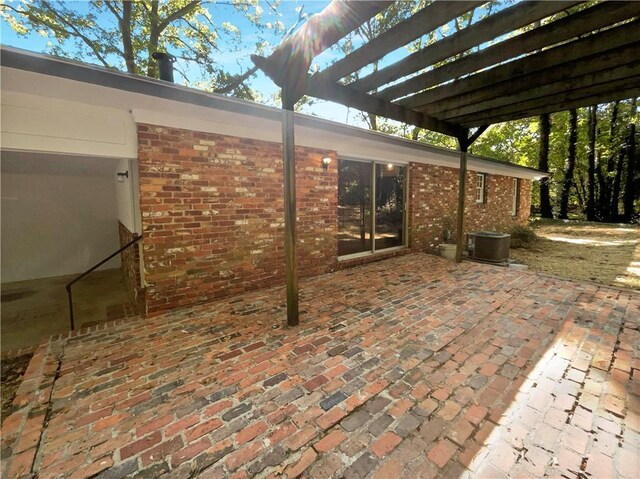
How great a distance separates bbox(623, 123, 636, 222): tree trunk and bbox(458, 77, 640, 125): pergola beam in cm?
1810

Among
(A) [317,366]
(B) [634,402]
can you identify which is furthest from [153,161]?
(B) [634,402]

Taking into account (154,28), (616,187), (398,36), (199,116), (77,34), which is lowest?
(199,116)

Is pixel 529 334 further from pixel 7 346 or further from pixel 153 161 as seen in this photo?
pixel 7 346

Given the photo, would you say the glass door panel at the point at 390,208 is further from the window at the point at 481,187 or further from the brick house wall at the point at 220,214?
the window at the point at 481,187

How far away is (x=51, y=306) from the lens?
4.95 metres

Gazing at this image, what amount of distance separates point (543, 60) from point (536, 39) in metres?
0.59

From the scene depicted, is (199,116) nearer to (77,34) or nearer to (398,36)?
(398,36)

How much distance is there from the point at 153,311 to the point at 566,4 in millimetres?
5112

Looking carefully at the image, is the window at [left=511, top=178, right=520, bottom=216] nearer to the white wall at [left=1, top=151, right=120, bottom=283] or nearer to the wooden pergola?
the wooden pergola

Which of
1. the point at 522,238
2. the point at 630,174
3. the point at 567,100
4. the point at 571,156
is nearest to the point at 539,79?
the point at 567,100

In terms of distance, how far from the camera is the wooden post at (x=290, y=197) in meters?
2.93

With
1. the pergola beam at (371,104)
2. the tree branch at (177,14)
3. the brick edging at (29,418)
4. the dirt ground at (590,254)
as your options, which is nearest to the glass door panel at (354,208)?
the pergola beam at (371,104)

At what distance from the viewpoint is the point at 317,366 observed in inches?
91.3

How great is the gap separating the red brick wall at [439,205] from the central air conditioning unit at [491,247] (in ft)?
3.75
